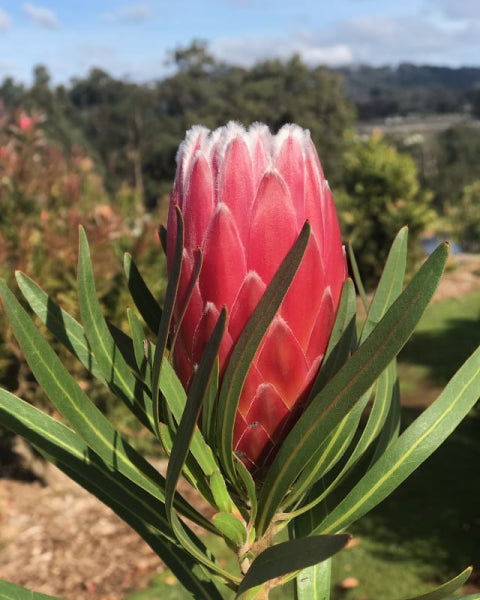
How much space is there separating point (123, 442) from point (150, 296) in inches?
7.2

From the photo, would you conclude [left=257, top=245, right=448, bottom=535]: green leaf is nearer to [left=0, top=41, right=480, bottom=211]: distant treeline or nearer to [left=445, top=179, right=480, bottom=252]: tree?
[left=445, top=179, right=480, bottom=252]: tree

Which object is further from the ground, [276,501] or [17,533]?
[276,501]

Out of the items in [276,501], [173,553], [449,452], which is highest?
[276,501]

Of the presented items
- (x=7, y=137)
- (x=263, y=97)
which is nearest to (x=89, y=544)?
(x=7, y=137)

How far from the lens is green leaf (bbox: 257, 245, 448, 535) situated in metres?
0.54

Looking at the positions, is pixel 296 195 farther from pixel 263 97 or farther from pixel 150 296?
pixel 263 97

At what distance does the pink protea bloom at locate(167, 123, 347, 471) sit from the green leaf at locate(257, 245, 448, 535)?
0.06 m

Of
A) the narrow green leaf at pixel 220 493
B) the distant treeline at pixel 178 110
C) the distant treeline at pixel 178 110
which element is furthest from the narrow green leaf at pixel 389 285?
the distant treeline at pixel 178 110

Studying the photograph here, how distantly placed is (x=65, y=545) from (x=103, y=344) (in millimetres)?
4189

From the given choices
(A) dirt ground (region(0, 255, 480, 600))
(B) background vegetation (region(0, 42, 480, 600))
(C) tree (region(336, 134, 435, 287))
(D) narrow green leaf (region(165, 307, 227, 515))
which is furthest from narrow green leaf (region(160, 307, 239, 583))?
(C) tree (region(336, 134, 435, 287))

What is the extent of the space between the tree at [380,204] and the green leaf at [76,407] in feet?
32.9

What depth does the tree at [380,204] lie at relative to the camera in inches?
418

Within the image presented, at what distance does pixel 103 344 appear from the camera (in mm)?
696

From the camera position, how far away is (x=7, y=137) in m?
4.95
